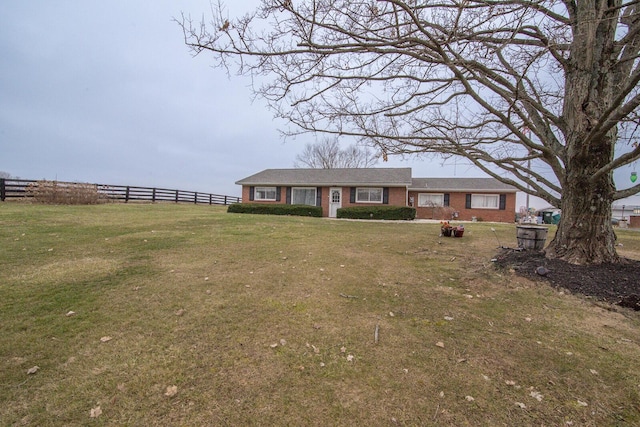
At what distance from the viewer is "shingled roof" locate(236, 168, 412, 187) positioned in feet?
71.1

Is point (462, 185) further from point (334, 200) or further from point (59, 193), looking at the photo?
point (59, 193)

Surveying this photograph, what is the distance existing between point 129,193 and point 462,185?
2537 cm

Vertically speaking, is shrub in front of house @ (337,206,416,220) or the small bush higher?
the small bush

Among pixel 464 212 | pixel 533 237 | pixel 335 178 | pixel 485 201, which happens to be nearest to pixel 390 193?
pixel 335 178

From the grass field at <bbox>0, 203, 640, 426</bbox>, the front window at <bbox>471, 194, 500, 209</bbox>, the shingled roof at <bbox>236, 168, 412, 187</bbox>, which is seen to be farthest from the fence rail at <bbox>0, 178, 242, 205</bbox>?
the front window at <bbox>471, 194, 500, 209</bbox>

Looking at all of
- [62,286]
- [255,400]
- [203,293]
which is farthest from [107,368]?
[62,286]

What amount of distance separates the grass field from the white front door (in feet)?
55.5

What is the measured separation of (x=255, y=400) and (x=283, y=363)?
0.50 m

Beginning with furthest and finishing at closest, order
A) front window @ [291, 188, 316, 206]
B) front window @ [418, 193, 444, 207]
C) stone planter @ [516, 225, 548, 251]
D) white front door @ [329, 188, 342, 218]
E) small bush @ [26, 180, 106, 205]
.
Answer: front window @ [291, 188, 316, 206], front window @ [418, 193, 444, 207], white front door @ [329, 188, 342, 218], small bush @ [26, 180, 106, 205], stone planter @ [516, 225, 548, 251]

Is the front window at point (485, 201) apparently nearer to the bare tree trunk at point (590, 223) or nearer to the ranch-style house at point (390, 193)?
the ranch-style house at point (390, 193)

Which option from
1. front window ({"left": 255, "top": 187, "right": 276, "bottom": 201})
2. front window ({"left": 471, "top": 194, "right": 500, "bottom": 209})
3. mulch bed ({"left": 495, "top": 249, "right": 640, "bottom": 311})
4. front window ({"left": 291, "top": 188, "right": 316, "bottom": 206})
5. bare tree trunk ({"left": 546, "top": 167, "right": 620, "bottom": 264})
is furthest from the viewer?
front window ({"left": 255, "top": 187, "right": 276, "bottom": 201})

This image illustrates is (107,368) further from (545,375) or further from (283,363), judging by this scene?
(545,375)

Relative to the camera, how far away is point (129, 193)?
2258 cm

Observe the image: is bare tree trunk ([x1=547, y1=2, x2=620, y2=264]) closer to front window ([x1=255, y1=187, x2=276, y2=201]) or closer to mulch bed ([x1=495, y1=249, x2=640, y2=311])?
mulch bed ([x1=495, y1=249, x2=640, y2=311])
